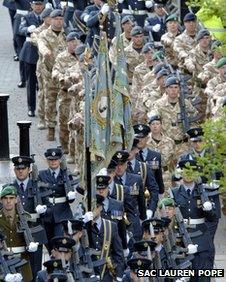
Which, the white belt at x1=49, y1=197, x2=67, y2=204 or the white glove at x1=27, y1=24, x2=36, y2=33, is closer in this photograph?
the white belt at x1=49, y1=197, x2=67, y2=204

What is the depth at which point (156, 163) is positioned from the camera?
30.1 meters

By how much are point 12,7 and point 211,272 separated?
15522 mm

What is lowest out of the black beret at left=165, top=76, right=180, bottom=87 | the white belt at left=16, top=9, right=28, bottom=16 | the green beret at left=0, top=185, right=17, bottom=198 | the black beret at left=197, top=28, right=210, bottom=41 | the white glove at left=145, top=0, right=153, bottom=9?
the white belt at left=16, top=9, right=28, bottom=16

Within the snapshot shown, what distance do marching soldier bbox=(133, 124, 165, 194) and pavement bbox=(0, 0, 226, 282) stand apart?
140 centimetres

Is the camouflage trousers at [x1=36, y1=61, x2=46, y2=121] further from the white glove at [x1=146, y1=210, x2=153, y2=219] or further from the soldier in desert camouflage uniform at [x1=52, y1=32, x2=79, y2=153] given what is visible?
the white glove at [x1=146, y1=210, x2=153, y2=219]

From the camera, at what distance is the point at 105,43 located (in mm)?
29312

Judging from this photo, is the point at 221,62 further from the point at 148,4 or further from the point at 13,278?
the point at 13,278

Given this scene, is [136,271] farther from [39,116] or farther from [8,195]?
[39,116]

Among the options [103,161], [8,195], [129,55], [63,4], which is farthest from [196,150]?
[63,4]

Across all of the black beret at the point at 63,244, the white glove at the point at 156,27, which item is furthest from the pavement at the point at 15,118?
the black beret at the point at 63,244

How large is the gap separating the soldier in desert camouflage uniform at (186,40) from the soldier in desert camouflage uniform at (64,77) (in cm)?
221

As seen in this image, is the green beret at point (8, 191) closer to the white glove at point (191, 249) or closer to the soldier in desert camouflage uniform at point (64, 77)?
the white glove at point (191, 249)

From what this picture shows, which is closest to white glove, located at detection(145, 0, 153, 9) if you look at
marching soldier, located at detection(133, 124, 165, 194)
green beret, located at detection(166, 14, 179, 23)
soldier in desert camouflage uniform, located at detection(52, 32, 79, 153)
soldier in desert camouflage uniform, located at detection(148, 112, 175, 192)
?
green beret, located at detection(166, 14, 179, 23)

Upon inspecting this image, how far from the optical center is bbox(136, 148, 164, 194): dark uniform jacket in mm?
29984
